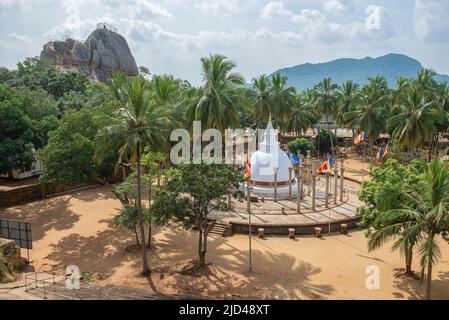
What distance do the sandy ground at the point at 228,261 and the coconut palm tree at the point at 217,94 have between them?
8922 millimetres

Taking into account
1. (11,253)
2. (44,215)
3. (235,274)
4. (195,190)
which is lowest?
(235,274)

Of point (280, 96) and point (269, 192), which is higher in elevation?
point (280, 96)

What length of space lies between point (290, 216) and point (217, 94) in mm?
11319

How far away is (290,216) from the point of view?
3066cm

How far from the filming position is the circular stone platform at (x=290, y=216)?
28422mm

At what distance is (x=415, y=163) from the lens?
2072 centimetres

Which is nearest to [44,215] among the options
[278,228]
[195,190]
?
[195,190]

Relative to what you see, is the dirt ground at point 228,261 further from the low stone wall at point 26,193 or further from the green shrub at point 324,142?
the green shrub at point 324,142

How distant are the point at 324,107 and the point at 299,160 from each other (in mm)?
22483

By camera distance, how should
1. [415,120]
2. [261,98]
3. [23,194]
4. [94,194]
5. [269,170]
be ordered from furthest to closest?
[261,98] < [415,120] < [94,194] < [269,170] < [23,194]

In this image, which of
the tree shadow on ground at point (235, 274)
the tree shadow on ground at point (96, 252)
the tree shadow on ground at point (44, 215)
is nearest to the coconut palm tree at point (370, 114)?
the tree shadow on ground at point (235, 274)

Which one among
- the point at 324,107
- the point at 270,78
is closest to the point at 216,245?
the point at 270,78

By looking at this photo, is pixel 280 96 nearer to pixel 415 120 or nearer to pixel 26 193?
pixel 415 120
